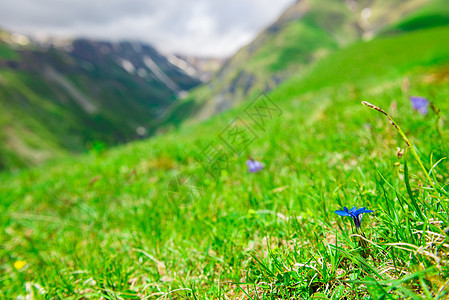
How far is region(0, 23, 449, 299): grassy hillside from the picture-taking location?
1.53 meters

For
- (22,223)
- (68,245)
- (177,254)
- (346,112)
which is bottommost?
(346,112)

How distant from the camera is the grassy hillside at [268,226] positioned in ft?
5.01

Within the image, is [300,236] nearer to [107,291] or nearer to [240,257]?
[240,257]

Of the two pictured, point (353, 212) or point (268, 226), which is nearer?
point (353, 212)

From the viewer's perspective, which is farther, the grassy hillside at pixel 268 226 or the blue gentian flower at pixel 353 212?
the grassy hillside at pixel 268 226

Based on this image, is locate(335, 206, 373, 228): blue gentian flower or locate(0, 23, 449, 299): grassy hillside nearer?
locate(335, 206, 373, 228): blue gentian flower

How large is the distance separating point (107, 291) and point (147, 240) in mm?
817

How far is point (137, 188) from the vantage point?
16.5 ft

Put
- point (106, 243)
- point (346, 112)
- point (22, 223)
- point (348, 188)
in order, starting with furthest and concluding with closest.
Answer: point (346, 112) → point (22, 223) → point (106, 243) → point (348, 188)

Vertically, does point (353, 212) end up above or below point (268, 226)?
above

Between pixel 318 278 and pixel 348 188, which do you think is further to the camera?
pixel 348 188

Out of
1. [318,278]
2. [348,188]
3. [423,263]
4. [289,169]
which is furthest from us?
[289,169]

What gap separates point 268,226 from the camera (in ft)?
8.20

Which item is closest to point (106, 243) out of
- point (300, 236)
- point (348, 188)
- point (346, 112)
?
point (300, 236)
